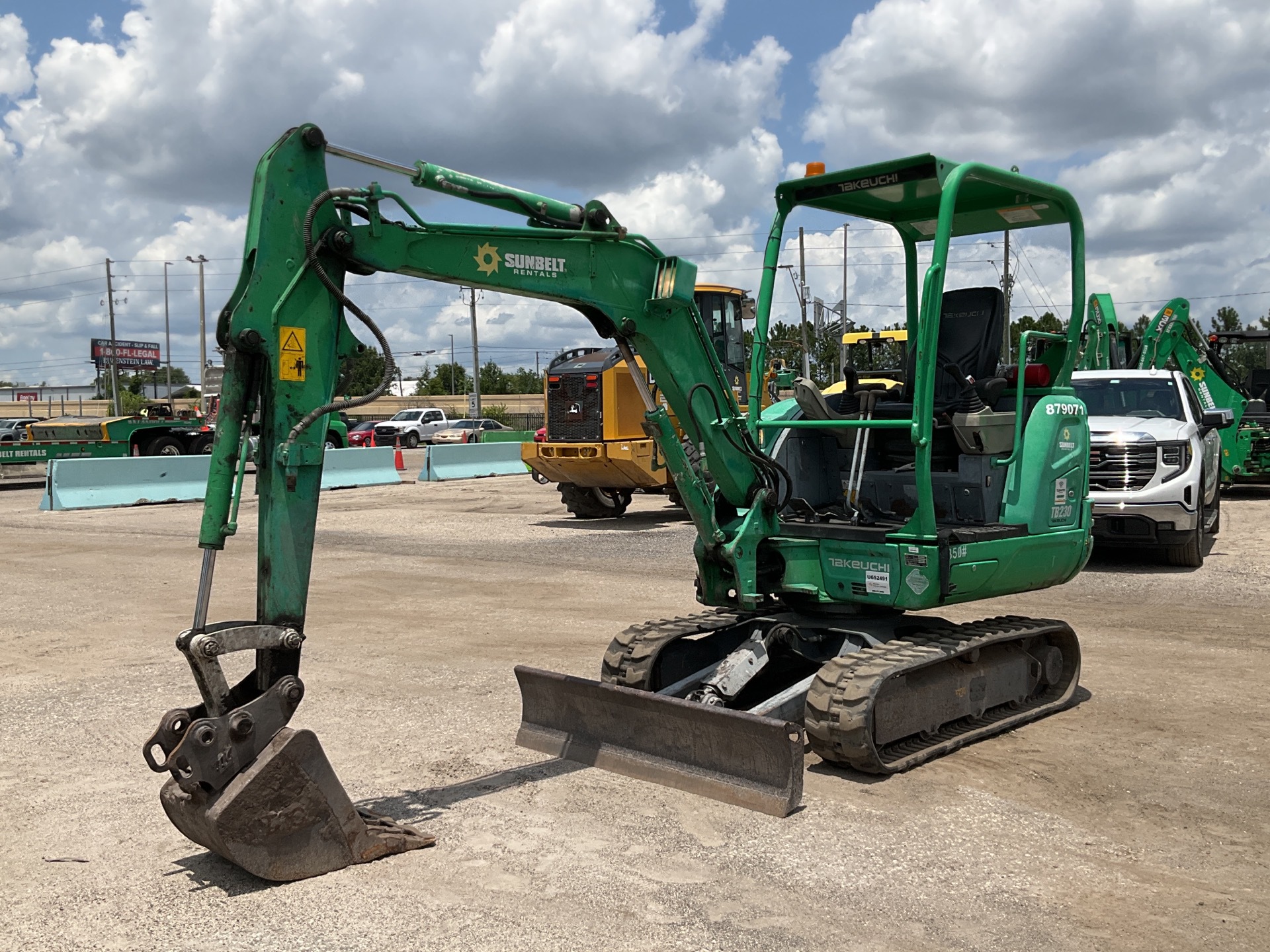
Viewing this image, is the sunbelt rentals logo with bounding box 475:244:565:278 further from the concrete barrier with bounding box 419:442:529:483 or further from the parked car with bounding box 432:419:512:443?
the parked car with bounding box 432:419:512:443

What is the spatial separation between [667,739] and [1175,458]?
883 centimetres

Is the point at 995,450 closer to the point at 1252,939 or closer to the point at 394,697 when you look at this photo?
the point at 1252,939

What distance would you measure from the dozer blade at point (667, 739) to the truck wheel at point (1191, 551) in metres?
8.70

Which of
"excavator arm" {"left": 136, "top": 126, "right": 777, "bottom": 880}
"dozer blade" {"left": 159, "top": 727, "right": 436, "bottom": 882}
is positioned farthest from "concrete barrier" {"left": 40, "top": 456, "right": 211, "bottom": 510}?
"dozer blade" {"left": 159, "top": 727, "right": 436, "bottom": 882}

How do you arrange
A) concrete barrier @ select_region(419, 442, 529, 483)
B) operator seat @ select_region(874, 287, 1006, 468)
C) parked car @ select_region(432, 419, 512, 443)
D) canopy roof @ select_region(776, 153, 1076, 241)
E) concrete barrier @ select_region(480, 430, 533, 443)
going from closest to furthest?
canopy roof @ select_region(776, 153, 1076, 241)
operator seat @ select_region(874, 287, 1006, 468)
concrete barrier @ select_region(419, 442, 529, 483)
concrete barrier @ select_region(480, 430, 533, 443)
parked car @ select_region(432, 419, 512, 443)

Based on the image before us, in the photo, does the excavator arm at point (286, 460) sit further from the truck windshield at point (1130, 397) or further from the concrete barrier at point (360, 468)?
the concrete barrier at point (360, 468)

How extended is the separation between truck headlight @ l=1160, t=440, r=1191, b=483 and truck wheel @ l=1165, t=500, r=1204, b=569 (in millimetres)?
438

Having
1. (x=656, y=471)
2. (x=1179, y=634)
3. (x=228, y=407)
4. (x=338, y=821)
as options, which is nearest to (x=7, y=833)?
(x=338, y=821)

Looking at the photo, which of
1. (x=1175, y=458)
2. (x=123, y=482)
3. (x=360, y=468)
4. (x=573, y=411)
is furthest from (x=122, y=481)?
(x=1175, y=458)

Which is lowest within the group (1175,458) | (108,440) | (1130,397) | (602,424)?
(1175,458)

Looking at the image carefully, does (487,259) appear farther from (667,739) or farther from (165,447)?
(165,447)

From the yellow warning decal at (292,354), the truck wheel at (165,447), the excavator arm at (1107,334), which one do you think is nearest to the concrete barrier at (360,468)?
the truck wheel at (165,447)

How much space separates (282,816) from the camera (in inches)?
185

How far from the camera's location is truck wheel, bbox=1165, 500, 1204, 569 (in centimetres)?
1286
